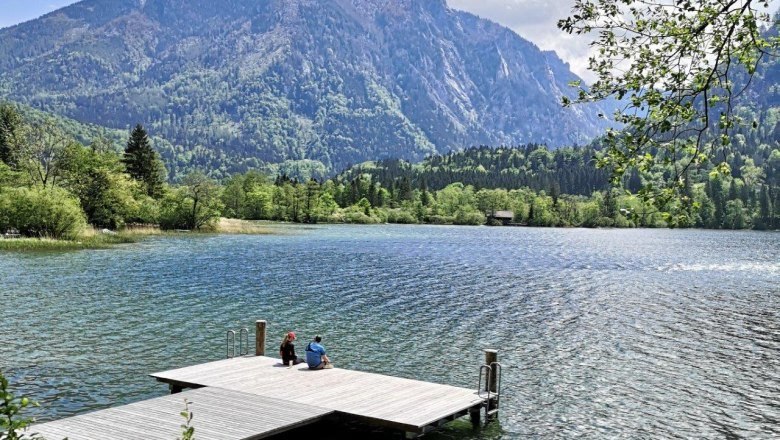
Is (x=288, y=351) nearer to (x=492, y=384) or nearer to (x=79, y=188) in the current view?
(x=492, y=384)

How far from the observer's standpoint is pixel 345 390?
25.1m

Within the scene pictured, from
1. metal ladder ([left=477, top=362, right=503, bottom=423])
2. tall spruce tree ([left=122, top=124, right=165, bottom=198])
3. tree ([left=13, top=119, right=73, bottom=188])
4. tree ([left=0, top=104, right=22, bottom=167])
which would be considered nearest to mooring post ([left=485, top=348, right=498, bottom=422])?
metal ladder ([left=477, top=362, right=503, bottom=423])

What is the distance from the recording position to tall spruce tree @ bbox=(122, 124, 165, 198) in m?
142

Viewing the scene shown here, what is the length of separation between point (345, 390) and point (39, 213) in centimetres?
7877

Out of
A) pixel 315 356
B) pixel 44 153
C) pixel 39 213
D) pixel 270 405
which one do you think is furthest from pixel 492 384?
pixel 44 153

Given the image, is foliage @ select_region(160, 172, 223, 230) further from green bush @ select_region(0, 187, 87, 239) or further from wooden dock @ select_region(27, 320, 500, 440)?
wooden dock @ select_region(27, 320, 500, 440)

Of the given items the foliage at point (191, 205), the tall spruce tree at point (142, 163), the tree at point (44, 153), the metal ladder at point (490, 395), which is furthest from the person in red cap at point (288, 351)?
the tall spruce tree at point (142, 163)

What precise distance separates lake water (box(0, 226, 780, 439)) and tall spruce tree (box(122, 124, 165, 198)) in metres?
60.8

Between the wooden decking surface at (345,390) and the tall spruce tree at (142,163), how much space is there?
12096 cm

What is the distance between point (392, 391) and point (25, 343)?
21426 mm

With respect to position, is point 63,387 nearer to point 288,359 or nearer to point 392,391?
point 288,359

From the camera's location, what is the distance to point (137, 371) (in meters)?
30.3

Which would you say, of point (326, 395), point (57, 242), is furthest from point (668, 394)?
point (57, 242)

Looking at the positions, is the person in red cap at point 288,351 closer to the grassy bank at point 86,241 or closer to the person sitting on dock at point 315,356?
the person sitting on dock at point 315,356
